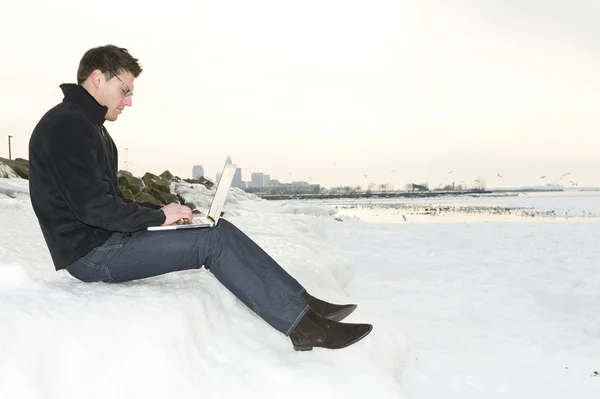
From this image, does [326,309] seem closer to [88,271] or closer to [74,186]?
[88,271]

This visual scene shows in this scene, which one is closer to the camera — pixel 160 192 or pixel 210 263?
pixel 210 263

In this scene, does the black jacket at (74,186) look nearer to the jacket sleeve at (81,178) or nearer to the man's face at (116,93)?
the jacket sleeve at (81,178)

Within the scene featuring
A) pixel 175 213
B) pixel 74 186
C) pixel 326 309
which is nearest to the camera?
pixel 74 186

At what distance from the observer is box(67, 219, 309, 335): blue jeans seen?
3100 mm

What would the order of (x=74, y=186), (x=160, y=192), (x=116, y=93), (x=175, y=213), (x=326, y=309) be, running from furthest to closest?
(x=160, y=192), (x=326, y=309), (x=116, y=93), (x=175, y=213), (x=74, y=186)

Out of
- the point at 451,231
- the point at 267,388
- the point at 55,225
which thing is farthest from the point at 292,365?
the point at 451,231

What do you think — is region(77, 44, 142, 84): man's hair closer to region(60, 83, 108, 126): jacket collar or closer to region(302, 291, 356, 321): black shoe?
region(60, 83, 108, 126): jacket collar

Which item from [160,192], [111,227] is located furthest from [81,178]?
[160,192]

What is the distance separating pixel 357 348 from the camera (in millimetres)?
3482

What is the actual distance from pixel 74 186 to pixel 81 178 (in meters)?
0.06

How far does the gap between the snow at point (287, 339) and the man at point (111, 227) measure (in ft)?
0.58

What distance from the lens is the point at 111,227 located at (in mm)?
2902

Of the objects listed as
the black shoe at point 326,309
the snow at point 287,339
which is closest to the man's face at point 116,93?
the snow at point 287,339

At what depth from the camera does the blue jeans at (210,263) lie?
3100 millimetres
